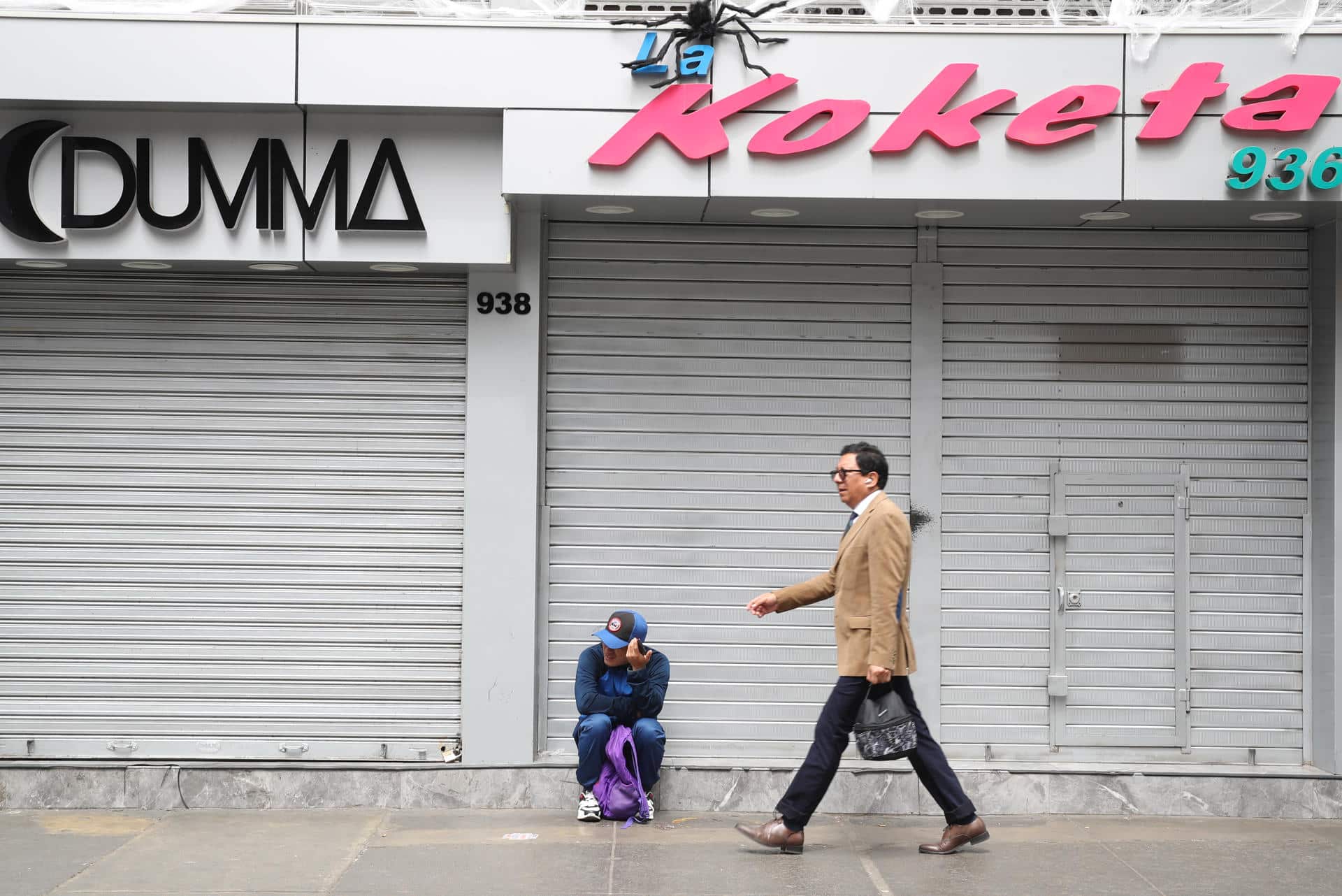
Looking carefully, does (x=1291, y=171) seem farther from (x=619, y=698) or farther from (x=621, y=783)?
(x=621, y=783)

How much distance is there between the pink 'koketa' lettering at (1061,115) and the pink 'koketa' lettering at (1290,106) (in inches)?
26.0

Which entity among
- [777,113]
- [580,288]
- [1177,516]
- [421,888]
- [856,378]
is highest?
[777,113]

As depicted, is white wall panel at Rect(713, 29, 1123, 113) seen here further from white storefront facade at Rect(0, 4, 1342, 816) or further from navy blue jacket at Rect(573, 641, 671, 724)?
navy blue jacket at Rect(573, 641, 671, 724)

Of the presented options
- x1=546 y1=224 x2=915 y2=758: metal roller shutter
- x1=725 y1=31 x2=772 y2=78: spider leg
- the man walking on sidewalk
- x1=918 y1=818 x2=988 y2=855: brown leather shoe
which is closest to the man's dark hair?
the man walking on sidewalk

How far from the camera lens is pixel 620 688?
296 inches

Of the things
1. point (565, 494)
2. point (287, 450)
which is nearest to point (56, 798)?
point (287, 450)

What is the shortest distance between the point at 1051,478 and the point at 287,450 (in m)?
4.67

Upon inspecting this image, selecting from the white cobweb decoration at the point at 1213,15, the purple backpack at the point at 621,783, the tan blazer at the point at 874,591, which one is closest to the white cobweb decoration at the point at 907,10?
the white cobweb decoration at the point at 1213,15

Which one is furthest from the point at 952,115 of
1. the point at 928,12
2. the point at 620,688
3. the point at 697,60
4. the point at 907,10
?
the point at 620,688

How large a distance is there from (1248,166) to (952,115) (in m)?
1.63

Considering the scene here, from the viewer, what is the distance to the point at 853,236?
8.20m

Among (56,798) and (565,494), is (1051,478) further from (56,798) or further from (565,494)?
(56,798)

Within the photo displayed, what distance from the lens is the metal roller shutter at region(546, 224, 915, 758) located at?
26.6ft

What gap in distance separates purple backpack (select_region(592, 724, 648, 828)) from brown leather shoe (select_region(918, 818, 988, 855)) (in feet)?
5.21
